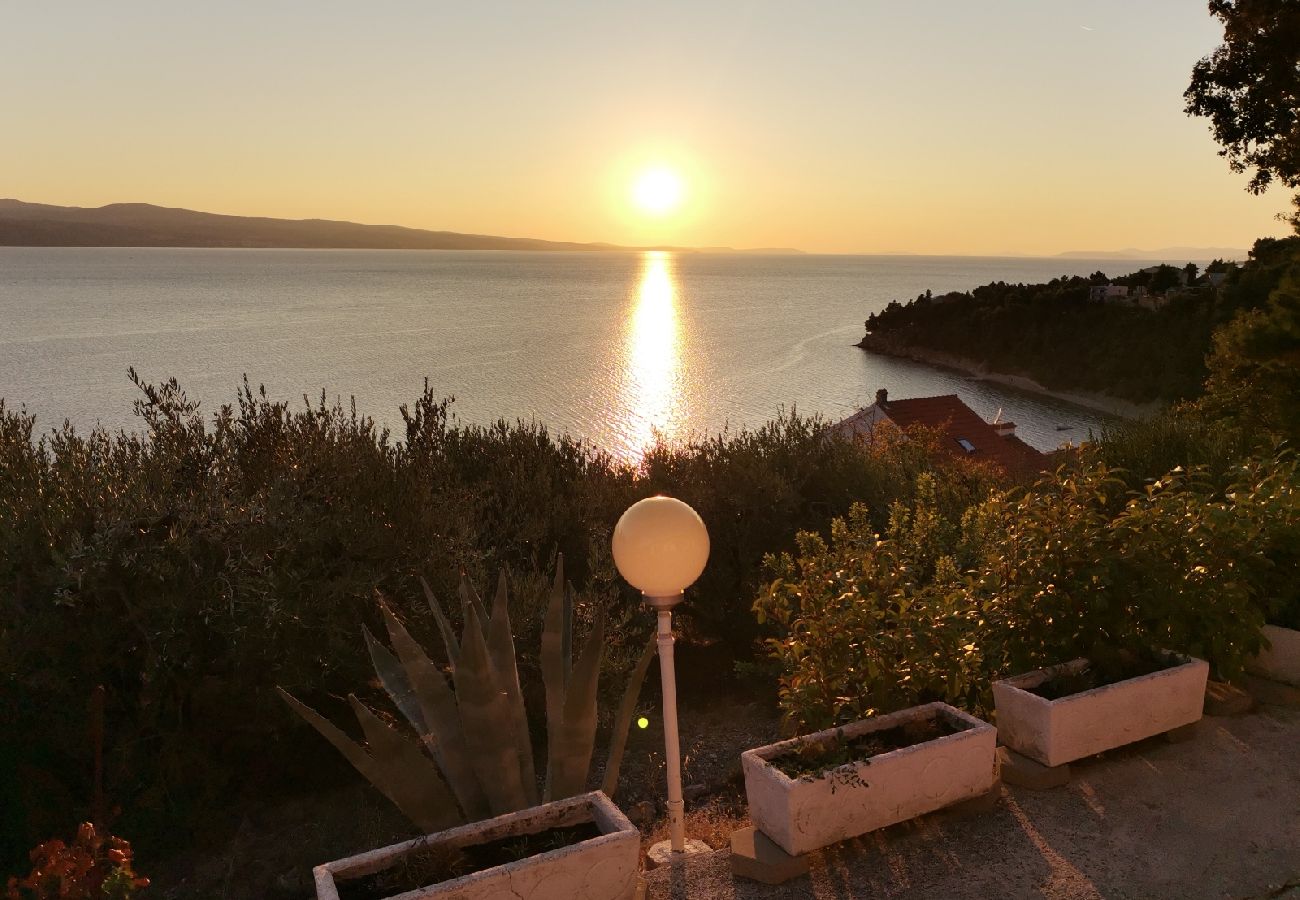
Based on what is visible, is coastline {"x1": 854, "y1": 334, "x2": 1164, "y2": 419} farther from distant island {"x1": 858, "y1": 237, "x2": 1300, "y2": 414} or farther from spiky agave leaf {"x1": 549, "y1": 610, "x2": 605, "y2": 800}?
spiky agave leaf {"x1": 549, "y1": 610, "x2": 605, "y2": 800}

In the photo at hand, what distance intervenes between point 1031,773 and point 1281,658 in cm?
229

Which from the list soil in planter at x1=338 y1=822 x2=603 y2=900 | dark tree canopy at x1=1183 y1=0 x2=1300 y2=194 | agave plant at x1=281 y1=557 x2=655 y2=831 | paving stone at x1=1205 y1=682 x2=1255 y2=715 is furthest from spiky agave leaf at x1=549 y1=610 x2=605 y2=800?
dark tree canopy at x1=1183 y1=0 x2=1300 y2=194

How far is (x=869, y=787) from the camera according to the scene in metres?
3.72

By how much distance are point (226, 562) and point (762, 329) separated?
365 feet

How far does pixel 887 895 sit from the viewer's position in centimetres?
348

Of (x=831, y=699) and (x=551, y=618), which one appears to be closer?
(x=551, y=618)

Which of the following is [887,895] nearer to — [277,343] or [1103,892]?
[1103,892]

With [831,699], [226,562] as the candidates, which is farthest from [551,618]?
[226,562]

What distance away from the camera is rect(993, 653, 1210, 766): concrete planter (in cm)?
424

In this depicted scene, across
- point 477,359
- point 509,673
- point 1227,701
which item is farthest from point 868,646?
point 477,359

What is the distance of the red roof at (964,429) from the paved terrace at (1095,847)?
87.6 ft

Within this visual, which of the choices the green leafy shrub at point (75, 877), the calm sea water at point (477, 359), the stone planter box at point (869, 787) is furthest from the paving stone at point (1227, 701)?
the calm sea water at point (477, 359)

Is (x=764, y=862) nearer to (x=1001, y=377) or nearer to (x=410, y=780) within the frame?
(x=410, y=780)

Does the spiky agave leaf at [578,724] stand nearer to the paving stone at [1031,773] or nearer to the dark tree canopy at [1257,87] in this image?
the paving stone at [1031,773]
